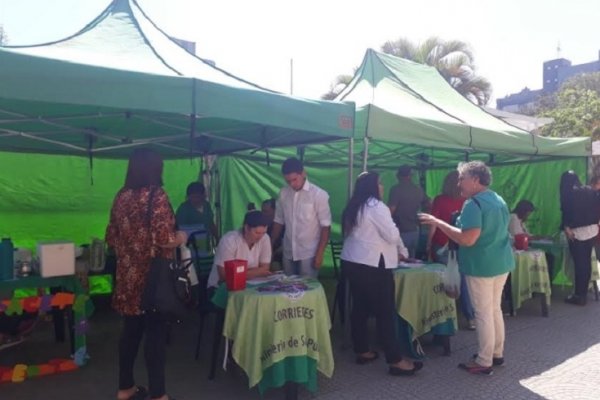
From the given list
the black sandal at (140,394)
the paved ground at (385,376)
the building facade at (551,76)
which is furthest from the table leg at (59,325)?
the building facade at (551,76)

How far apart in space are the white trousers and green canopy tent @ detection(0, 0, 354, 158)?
1469mm

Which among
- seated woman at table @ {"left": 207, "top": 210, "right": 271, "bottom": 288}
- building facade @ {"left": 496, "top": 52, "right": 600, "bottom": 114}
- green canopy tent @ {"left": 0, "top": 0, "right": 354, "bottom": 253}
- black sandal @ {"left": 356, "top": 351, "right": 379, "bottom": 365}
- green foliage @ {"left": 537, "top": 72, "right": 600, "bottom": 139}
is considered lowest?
black sandal @ {"left": 356, "top": 351, "right": 379, "bottom": 365}

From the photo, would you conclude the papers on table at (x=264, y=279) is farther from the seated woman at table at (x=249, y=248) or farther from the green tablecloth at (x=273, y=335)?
the green tablecloth at (x=273, y=335)

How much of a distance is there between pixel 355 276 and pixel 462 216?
2.76 feet

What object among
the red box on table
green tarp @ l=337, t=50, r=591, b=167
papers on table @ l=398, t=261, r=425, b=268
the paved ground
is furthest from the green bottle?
papers on table @ l=398, t=261, r=425, b=268

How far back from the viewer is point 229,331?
3.07 meters

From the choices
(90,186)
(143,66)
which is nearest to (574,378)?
(143,66)

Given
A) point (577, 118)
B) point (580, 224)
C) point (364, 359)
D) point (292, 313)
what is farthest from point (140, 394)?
point (577, 118)

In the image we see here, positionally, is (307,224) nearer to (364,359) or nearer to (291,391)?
(364,359)

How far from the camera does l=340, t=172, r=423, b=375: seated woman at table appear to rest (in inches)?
134

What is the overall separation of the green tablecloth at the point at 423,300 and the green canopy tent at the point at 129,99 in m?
1.20

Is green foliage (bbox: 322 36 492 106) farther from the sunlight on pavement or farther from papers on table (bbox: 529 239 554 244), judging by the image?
the sunlight on pavement

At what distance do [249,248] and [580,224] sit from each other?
4084 millimetres

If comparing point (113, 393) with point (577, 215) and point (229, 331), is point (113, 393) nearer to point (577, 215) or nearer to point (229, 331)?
point (229, 331)
